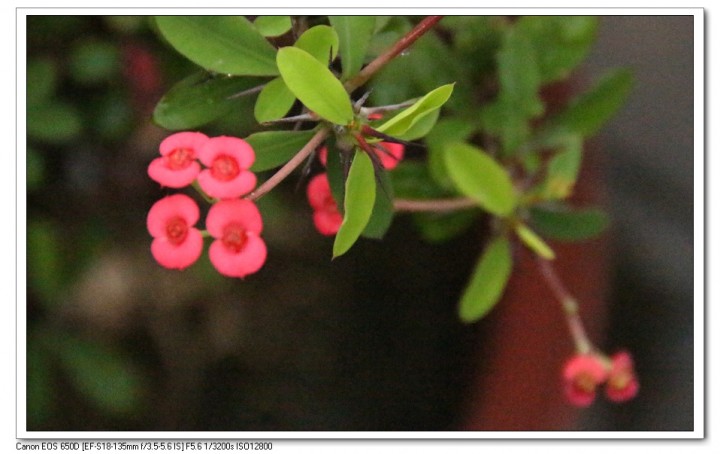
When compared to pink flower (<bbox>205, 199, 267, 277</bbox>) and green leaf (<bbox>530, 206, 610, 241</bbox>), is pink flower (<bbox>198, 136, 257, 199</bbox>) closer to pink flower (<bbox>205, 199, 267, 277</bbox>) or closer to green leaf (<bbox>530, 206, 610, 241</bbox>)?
pink flower (<bbox>205, 199, 267, 277</bbox>)

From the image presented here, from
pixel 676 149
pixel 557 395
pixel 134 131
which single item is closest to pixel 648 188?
pixel 676 149

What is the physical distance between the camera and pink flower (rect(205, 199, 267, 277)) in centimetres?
59

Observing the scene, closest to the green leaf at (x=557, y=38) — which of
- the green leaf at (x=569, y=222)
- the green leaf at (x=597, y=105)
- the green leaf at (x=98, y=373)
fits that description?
the green leaf at (x=597, y=105)

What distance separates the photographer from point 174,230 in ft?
2.00

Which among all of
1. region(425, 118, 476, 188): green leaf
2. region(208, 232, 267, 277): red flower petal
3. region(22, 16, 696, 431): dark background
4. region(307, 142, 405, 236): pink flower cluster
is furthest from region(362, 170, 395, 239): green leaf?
region(22, 16, 696, 431): dark background

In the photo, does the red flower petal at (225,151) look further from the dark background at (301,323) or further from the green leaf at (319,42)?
the dark background at (301,323)

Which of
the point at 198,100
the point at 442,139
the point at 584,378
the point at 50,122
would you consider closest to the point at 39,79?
the point at 50,122

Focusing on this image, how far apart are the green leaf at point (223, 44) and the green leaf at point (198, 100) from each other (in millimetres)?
37

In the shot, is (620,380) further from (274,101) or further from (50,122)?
(50,122)

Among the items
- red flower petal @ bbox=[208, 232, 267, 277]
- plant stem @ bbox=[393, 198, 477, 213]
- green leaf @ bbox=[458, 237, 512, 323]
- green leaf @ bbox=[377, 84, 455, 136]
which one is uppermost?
green leaf @ bbox=[377, 84, 455, 136]

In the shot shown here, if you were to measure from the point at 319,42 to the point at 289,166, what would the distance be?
0.40 ft

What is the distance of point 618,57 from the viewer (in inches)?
59.7

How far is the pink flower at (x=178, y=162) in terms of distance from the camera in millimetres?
589

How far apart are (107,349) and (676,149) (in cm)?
109
